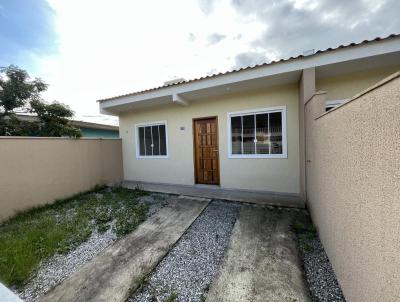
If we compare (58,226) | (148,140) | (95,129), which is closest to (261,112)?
(148,140)

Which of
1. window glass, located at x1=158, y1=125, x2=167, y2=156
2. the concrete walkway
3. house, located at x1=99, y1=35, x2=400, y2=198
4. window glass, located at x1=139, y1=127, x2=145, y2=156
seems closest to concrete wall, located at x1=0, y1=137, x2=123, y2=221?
window glass, located at x1=139, y1=127, x2=145, y2=156

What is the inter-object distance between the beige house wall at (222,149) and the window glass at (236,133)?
0.68ft

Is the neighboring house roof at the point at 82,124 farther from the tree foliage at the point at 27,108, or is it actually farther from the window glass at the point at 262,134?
the window glass at the point at 262,134

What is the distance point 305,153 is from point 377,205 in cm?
305

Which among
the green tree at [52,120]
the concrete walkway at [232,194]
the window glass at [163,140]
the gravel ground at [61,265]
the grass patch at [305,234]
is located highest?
the green tree at [52,120]

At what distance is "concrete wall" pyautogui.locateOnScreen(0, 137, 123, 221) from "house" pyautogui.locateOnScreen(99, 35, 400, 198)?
3.71ft

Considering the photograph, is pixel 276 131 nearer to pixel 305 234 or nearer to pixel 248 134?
pixel 248 134

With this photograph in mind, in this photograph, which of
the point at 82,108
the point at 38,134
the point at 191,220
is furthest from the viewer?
the point at 82,108

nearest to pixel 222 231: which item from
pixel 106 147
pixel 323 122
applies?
pixel 323 122

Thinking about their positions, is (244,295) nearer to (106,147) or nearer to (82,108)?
(106,147)

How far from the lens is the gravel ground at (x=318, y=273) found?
1765 mm

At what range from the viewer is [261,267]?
2.19 meters

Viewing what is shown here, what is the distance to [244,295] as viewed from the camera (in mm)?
1807

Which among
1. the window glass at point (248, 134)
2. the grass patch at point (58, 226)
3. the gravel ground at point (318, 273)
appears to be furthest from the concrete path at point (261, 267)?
the window glass at point (248, 134)
